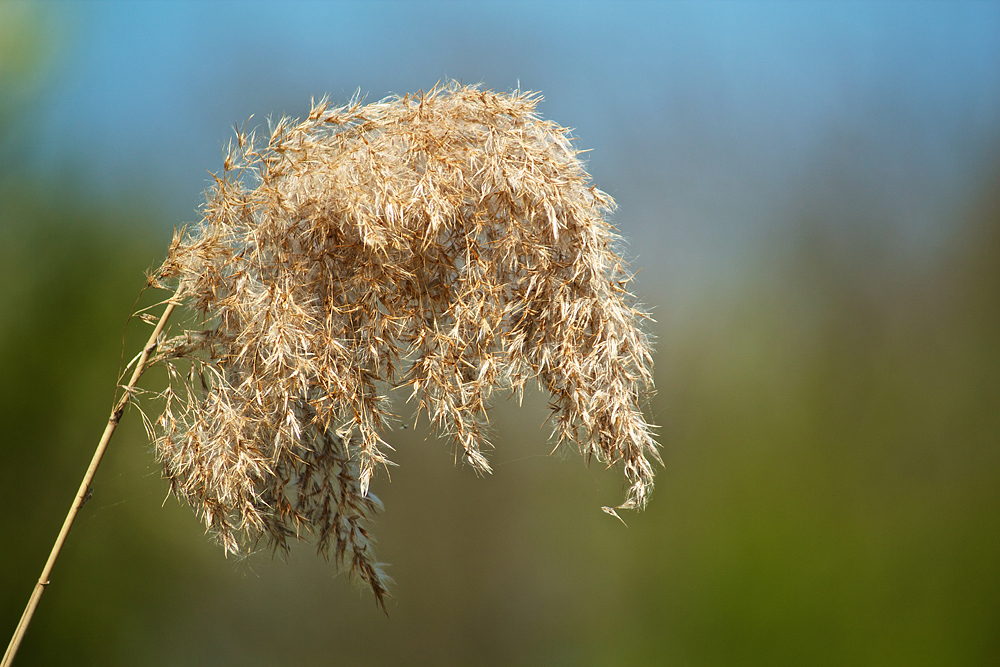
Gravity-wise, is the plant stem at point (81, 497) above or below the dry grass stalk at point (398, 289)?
below

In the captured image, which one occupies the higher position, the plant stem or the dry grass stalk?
the dry grass stalk

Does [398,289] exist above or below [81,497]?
above

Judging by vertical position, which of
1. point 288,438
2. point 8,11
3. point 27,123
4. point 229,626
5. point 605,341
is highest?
point 8,11

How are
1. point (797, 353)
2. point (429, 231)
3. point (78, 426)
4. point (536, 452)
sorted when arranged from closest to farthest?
point (429, 231) → point (78, 426) → point (536, 452) → point (797, 353)

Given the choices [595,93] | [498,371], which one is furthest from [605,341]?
[595,93]

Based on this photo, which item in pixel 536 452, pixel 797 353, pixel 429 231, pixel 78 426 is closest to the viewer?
pixel 429 231

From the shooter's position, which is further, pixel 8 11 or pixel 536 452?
pixel 536 452

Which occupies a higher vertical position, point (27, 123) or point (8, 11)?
point (8, 11)

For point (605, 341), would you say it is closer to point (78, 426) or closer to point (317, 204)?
point (317, 204)
